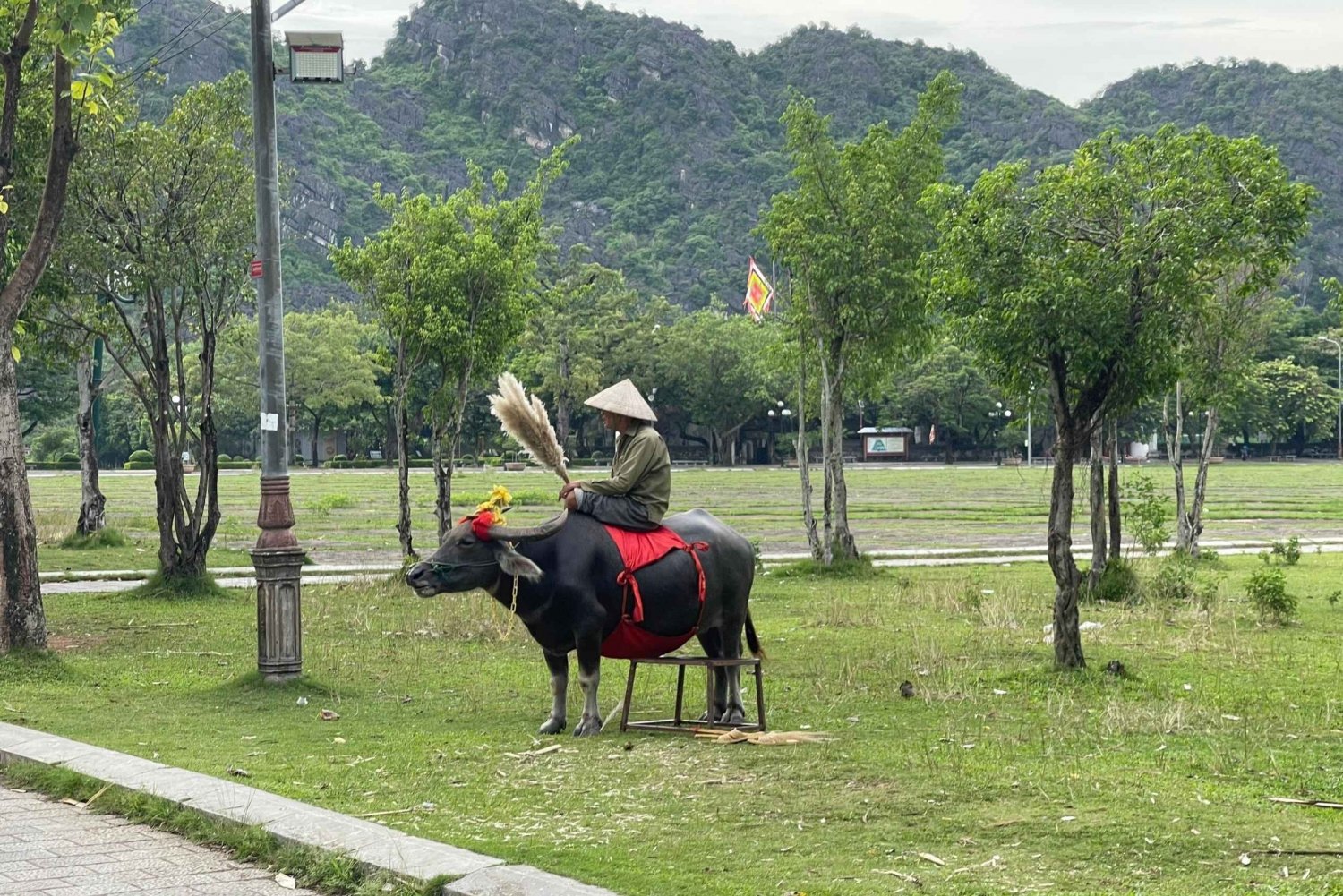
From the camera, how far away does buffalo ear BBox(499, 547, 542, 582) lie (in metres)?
11.2

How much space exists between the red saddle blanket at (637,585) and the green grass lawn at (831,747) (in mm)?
783

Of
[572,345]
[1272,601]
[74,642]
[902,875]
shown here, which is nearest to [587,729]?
[902,875]

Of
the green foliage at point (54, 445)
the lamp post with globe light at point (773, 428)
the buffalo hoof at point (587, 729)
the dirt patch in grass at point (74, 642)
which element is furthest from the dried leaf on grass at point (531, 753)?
the green foliage at point (54, 445)

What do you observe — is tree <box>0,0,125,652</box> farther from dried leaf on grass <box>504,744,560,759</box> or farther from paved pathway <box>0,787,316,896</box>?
dried leaf on grass <box>504,744,560,759</box>

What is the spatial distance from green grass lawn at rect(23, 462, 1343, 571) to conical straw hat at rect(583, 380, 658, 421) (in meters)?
14.3

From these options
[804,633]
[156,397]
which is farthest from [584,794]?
→ [156,397]

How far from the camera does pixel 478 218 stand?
86.0 feet

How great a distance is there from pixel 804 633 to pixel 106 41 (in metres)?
9.95

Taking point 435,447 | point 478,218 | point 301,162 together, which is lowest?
point 435,447

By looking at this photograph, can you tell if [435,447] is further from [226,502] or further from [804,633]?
[226,502]

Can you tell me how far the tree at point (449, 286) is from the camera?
2539 cm

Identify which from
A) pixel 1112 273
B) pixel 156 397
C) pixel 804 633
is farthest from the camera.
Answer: pixel 156 397

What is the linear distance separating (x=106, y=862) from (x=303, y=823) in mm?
1003

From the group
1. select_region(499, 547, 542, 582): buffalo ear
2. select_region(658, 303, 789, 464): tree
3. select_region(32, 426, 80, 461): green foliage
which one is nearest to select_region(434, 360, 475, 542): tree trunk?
select_region(499, 547, 542, 582): buffalo ear
